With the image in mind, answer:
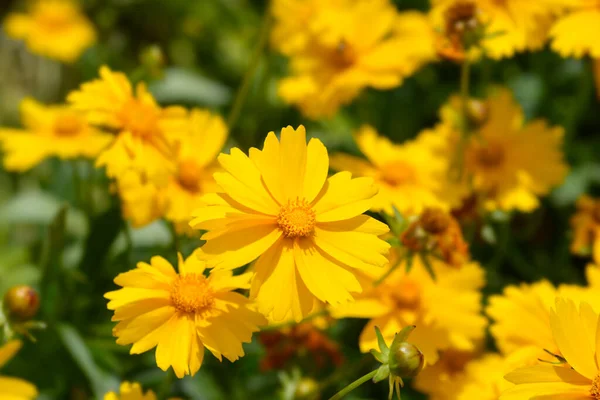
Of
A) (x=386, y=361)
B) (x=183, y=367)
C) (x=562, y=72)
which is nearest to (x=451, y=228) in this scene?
(x=386, y=361)

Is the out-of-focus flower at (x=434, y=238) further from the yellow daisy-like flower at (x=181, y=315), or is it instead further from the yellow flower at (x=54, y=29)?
the yellow flower at (x=54, y=29)

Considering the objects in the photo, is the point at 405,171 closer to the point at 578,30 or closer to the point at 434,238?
the point at 434,238

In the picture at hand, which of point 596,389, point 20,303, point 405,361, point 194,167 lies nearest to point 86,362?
point 20,303

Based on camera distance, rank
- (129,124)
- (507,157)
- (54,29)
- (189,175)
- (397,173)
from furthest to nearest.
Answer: (54,29), (507,157), (397,173), (189,175), (129,124)

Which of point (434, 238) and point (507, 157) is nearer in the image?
point (434, 238)

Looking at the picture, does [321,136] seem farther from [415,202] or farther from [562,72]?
[562,72]
